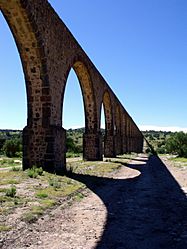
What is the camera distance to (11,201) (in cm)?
604

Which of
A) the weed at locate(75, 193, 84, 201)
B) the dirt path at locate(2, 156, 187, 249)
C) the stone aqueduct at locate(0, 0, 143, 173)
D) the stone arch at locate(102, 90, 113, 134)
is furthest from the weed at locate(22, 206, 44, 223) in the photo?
the stone arch at locate(102, 90, 113, 134)

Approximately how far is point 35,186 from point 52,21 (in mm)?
6858

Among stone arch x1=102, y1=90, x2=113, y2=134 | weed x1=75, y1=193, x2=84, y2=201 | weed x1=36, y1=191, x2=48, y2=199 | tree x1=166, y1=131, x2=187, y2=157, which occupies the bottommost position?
weed x1=75, y1=193, x2=84, y2=201

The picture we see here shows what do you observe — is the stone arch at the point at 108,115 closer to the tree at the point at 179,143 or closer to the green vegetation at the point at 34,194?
the green vegetation at the point at 34,194

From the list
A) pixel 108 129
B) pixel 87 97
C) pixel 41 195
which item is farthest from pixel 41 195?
pixel 108 129

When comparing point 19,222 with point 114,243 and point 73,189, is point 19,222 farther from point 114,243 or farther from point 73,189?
point 73,189

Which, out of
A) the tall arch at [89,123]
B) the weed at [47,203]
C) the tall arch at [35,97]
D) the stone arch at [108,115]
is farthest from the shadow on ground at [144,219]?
the stone arch at [108,115]

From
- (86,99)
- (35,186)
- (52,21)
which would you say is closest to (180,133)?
(86,99)

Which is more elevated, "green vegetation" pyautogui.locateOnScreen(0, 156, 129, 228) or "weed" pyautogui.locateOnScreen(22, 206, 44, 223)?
"green vegetation" pyautogui.locateOnScreen(0, 156, 129, 228)

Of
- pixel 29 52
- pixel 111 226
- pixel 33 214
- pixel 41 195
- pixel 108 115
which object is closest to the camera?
pixel 111 226

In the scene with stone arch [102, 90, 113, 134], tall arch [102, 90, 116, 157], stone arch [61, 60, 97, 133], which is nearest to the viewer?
stone arch [61, 60, 97, 133]

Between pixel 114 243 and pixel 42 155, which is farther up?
pixel 42 155

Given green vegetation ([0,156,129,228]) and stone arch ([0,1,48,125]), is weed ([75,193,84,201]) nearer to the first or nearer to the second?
green vegetation ([0,156,129,228])

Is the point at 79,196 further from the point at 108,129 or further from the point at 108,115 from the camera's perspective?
the point at 108,115
